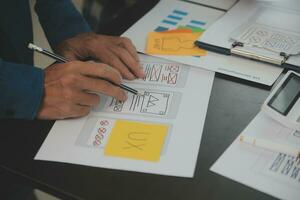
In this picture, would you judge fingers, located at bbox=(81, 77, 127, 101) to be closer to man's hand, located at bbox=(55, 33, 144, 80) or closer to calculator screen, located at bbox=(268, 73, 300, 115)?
man's hand, located at bbox=(55, 33, 144, 80)

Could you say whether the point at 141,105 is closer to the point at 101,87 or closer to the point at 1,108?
the point at 101,87

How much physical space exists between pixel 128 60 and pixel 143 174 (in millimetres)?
289

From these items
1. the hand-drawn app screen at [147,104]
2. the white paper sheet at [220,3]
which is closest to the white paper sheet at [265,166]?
the hand-drawn app screen at [147,104]

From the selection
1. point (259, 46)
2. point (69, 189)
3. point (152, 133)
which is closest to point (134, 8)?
point (259, 46)

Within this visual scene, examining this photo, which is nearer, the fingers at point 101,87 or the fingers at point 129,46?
the fingers at point 101,87

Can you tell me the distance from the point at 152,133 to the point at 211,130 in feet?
0.33

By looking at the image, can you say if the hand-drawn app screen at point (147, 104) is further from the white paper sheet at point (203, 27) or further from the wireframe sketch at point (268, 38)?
the wireframe sketch at point (268, 38)

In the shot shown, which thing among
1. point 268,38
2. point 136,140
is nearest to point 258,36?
point 268,38

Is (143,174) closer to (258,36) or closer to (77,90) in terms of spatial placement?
(77,90)

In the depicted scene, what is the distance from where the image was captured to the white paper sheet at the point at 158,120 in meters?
0.60

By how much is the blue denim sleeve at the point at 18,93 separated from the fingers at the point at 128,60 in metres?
0.18

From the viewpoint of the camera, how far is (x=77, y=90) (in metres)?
0.71

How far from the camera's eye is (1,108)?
68 centimetres

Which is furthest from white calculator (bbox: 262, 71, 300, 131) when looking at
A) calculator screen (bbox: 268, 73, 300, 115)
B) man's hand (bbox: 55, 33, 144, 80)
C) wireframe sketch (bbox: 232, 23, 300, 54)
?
man's hand (bbox: 55, 33, 144, 80)
